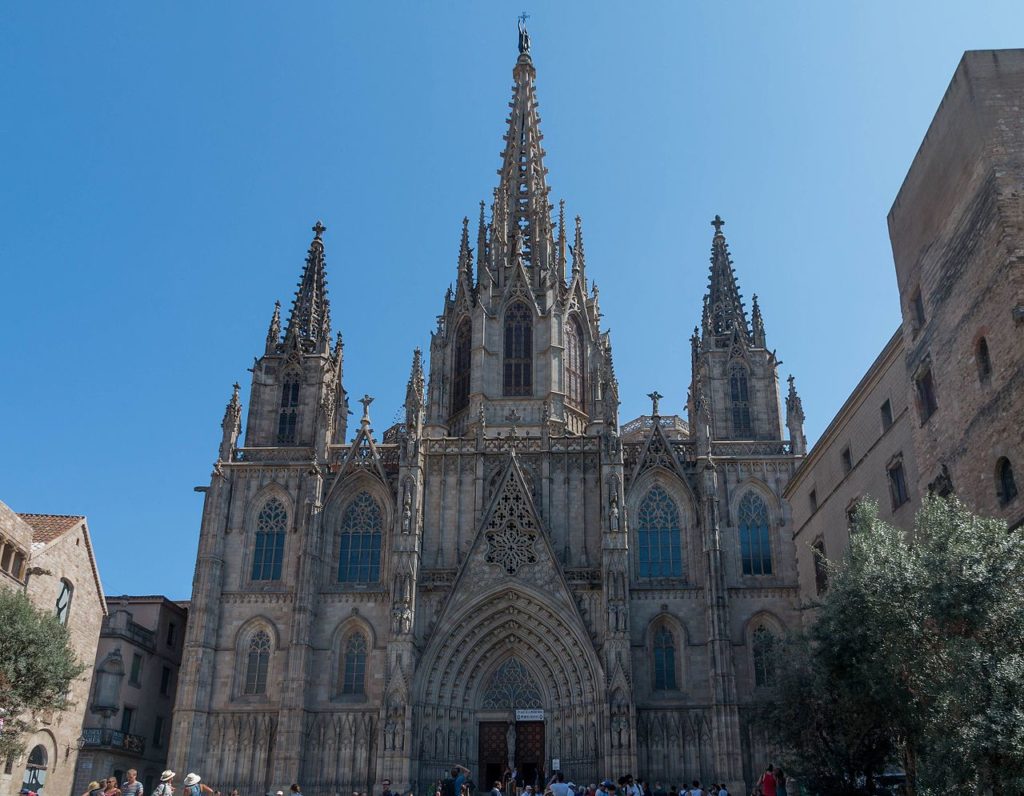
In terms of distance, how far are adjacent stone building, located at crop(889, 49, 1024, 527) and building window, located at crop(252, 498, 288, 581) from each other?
26.0 m

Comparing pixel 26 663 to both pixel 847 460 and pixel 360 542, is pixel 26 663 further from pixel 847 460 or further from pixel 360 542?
pixel 847 460

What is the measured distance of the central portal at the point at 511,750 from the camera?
37469 millimetres

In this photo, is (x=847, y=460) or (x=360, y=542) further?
(x=360, y=542)

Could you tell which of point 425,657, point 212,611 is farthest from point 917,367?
point 212,611

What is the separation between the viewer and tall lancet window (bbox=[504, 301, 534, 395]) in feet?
152

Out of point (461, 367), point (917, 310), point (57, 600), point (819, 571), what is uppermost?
point (461, 367)

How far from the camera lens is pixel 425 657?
37438mm

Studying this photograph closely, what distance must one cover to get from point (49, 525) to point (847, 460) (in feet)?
88.3

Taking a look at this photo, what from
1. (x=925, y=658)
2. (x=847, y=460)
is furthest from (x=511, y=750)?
(x=925, y=658)

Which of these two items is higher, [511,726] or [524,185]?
[524,185]

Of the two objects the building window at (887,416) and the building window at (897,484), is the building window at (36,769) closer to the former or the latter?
the building window at (897,484)

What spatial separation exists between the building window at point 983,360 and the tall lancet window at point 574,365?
81.5 ft

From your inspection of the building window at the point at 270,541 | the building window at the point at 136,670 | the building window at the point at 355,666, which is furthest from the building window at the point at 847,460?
Answer: the building window at the point at 136,670

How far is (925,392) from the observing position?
82.7ft
